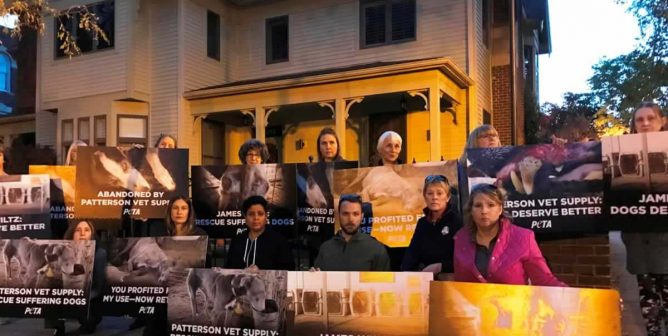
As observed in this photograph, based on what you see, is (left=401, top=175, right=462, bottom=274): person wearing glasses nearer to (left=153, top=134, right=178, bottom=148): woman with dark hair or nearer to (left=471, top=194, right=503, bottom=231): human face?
(left=471, top=194, right=503, bottom=231): human face

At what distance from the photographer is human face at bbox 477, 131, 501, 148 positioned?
487 centimetres

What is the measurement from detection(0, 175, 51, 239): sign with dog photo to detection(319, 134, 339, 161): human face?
9.45 feet

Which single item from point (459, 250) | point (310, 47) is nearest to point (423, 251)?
point (459, 250)

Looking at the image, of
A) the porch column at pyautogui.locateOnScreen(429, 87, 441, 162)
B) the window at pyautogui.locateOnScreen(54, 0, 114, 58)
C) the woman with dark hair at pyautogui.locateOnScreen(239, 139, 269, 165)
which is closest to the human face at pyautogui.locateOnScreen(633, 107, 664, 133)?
the woman with dark hair at pyautogui.locateOnScreen(239, 139, 269, 165)

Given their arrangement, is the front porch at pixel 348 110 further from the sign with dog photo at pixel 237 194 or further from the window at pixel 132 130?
the sign with dog photo at pixel 237 194

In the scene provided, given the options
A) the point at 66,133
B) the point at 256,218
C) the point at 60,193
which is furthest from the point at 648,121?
the point at 66,133

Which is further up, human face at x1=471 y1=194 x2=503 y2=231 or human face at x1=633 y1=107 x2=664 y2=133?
human face at x1=633 y1=107 x2=664 y2=133

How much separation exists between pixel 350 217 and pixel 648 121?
2344mm

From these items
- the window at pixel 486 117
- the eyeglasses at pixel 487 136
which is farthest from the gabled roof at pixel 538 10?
the eyeglasses at pixel 487 136

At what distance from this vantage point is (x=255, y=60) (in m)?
16.7

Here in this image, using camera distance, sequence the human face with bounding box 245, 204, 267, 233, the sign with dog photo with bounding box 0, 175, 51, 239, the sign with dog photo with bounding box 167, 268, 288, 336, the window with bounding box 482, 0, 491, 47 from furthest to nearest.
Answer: the window with bounding box 482, 0, 491, 47 → the sign with dog photo with bounding box 0, 175, 51, 239 → the human face with bounding box 245, 204, 267, 233 → the sign with dog photo with bounding box 167, 268, 288, 336

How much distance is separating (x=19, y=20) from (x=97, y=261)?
4.09 m

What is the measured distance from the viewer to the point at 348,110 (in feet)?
46.1

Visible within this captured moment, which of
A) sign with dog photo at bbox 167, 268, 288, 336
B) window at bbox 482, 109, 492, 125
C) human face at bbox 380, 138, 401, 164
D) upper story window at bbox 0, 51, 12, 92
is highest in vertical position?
upper story window at bbox 0, 51, 12, 92
